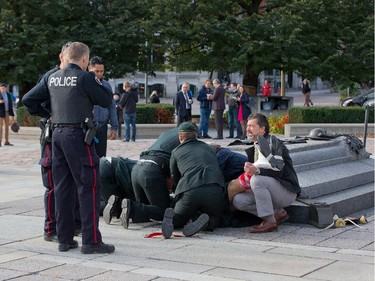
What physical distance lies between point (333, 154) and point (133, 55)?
21.5m

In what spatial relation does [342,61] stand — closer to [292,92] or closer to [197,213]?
[197,213]

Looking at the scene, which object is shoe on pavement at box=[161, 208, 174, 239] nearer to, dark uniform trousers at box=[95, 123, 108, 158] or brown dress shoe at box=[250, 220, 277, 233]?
brown dress shoe at box=[250, 220, 277, 233]

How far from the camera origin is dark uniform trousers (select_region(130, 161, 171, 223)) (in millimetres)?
8719

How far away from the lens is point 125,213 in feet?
28.4

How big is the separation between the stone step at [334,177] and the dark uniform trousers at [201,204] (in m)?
1.19

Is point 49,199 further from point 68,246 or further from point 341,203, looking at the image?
point 341,203

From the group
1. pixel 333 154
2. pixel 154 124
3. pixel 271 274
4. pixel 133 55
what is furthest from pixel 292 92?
pixel 271 274

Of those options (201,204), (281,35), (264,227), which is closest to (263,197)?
(264,227)

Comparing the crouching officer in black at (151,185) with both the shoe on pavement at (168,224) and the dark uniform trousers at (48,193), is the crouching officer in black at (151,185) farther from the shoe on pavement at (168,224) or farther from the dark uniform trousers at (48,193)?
the dark uniform trousers at (48,193)

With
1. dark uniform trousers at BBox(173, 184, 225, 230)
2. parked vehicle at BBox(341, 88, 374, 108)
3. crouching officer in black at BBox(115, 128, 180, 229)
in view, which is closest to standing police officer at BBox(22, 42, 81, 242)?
crouching officer in black at BBox(115, 128, 180, 229)

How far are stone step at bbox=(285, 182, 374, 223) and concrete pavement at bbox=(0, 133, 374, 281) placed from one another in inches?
6.0

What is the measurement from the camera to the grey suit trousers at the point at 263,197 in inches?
331

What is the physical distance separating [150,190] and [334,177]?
2475mm

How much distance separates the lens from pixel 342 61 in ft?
98.4
